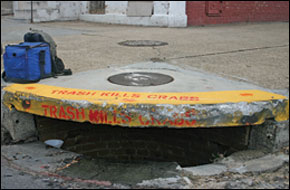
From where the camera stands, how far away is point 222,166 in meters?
2.51

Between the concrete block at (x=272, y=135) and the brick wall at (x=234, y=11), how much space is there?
26.2 feet

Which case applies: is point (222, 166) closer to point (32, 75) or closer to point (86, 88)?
point (86, 88)

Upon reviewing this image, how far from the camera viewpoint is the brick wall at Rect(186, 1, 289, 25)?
10469 millimetres

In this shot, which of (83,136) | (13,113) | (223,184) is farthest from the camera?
(83,136)

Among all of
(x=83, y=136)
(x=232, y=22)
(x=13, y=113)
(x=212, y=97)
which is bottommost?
(x=83, y=136)

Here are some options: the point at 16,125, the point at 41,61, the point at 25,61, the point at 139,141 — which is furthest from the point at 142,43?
the point at 16,125

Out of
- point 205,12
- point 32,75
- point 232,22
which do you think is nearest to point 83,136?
point 32,75

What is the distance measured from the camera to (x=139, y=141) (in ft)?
14.4

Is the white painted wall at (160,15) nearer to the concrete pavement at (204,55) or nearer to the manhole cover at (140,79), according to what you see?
the concrete pavement at (204,55)

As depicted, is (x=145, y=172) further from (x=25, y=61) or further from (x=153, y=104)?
(x=25, y=61)

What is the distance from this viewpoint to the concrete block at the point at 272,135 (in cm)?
263

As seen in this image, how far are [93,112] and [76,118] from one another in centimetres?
17

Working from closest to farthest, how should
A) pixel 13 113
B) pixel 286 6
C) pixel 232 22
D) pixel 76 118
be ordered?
pixel 76 118 → pixel 13 113 → pixel 232 22 → pixel 286 6

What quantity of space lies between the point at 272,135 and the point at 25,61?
2.29m
